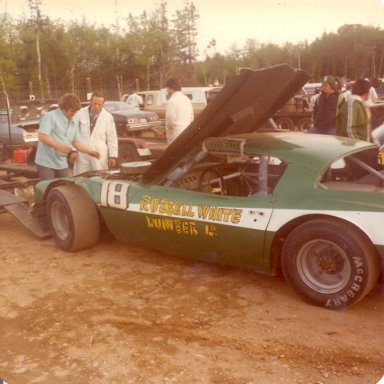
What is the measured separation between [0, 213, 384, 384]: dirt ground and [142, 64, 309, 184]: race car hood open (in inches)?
35.8

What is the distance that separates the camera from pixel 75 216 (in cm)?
484


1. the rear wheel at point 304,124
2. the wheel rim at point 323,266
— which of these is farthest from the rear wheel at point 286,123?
the wheel rim at point 323,266

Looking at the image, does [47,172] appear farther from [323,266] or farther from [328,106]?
[328,106]

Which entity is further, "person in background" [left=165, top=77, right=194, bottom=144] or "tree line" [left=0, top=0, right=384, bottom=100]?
"tree line" [left=0, top=0, right=384, bottom=100]

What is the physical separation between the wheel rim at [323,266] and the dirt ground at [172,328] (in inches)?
6.7

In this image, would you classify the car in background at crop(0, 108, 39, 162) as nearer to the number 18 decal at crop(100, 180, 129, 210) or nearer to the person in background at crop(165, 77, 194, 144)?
the person in background at crop(165, 77, 194, 144)

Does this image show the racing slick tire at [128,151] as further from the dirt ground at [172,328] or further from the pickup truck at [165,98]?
the pickup truck at [165,98]

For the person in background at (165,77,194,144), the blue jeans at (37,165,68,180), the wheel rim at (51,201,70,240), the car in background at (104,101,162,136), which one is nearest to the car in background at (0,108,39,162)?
the car in background at (104,101,162,136)

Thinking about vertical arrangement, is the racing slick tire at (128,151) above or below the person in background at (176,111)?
below

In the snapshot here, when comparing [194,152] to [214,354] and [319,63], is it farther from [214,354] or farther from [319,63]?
[319,63]

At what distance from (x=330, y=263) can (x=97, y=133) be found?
3383mm

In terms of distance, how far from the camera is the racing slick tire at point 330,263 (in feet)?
10.9

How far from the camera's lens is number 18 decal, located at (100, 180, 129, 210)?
14.8 ft

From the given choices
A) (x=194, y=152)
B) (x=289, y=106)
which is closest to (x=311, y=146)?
(x=194, y=152)
